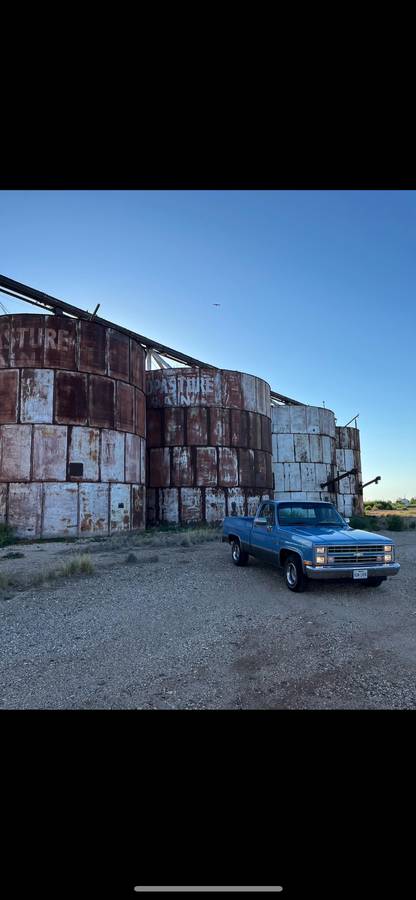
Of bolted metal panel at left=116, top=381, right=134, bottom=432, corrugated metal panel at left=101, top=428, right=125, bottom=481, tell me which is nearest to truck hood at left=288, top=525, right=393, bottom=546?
corrugated metal panel at left=101, top=428, right=125, bottom=481

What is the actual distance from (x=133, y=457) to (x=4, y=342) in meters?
7.27

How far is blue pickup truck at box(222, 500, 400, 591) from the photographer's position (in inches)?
291

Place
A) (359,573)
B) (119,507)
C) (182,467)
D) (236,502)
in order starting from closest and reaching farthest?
(359,573), (119,507), (182,467), (236,502)

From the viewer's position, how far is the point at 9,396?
17.8 metres

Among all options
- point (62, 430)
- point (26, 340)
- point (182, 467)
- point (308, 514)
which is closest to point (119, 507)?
point (62, 430)

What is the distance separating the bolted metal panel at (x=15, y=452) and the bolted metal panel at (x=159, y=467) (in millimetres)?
7899

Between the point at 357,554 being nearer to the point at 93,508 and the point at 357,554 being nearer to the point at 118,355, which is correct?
the point at 93,508

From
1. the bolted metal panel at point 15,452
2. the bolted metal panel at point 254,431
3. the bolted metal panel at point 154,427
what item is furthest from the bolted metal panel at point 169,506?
the bolted metal panel at point 15,452

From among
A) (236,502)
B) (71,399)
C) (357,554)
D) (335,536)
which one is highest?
(71,399)

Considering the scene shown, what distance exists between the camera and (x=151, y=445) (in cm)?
2445

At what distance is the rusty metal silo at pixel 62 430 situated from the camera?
1731cm

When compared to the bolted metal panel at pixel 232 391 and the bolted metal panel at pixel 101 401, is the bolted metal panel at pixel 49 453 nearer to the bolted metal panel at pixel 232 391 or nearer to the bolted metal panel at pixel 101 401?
the bolted metal panel at pixel 101 401
